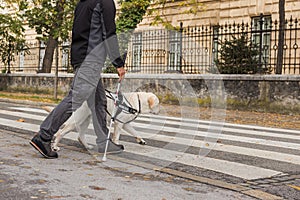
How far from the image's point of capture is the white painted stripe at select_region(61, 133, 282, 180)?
221 inches

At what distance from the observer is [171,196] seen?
4434 millimetres

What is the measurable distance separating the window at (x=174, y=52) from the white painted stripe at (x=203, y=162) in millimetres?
10575

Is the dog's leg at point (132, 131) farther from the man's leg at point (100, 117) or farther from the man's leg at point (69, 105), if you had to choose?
the man's leg at point (69, 105)

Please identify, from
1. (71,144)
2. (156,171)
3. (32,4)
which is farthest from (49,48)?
(156,171)

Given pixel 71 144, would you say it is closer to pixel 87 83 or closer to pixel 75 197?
pixel 87 83

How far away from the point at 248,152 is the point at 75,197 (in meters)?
3.60

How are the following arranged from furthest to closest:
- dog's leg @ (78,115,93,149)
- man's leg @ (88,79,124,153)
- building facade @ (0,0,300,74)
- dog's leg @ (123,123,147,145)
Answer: building facade @ (0,0,300,74)
dog's leg @ (123,123,147,145)
dog's leg @ (78,115,93,149)
man's leg @ (88,79,124,153)

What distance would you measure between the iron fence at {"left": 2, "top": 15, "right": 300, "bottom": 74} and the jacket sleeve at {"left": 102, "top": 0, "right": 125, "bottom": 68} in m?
9.94

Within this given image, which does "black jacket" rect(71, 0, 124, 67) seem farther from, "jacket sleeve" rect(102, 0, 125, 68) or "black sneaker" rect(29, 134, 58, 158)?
"black sneaker" rect(29, 134, 58, 158)

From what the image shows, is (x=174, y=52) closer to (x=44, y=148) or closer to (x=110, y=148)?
(x=110, y=148)

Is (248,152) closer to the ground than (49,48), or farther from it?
closer to the ground

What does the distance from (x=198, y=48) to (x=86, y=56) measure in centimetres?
1184

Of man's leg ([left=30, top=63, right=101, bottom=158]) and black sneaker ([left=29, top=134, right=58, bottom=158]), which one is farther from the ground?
man's leg ([left=30, top=63, right=101, bottom=158])

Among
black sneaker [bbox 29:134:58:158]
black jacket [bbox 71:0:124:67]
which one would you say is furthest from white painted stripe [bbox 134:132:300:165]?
black sneaker [bbox 29:134:58:158]
